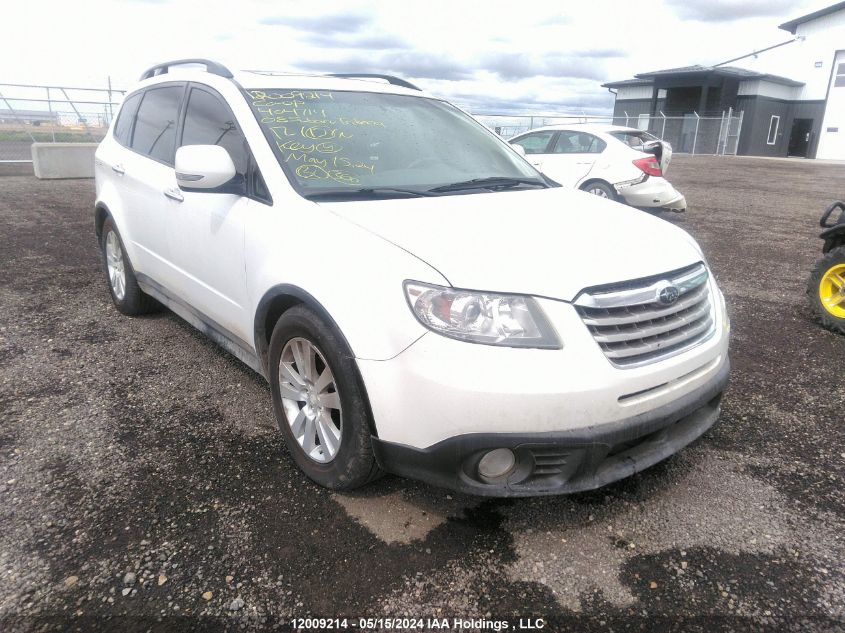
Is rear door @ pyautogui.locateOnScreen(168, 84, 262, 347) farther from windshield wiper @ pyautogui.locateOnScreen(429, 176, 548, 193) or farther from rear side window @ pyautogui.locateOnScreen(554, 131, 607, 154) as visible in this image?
rear side window @ pyautogui.locateOnScreen(554, 131, 607, 154)

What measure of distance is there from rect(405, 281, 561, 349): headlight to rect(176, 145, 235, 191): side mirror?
1.33 meters

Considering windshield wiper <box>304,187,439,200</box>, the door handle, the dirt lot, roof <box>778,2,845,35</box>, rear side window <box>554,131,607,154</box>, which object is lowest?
the dirt lot

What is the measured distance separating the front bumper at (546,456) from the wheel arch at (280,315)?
22 centimetres

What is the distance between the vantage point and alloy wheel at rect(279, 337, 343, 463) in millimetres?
2609

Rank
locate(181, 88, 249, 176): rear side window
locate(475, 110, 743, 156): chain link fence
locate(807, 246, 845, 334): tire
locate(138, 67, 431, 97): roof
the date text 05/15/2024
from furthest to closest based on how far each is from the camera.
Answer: locate(475, 110, 743, 156): chain link fence
locate(807, 246, 845, 334): tire
locate(138, 67, 431, 97): roof
locate(181, 88, 249, 176): rear side window
the date text 05/15/2024

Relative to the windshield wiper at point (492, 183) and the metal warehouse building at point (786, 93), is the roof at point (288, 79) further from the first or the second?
the metal warehouse building at point (786, 93)

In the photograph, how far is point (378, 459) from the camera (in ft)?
7.89

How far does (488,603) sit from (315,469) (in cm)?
96

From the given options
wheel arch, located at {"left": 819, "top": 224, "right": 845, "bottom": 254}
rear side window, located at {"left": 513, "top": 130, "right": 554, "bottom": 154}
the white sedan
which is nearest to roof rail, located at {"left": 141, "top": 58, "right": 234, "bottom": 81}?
wheel arch, located at {"left": 819, "top": 224, "right": 845, "bottom": 254}

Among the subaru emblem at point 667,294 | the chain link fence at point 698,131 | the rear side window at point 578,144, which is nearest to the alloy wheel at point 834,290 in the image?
the subaru emblem at point 667,294

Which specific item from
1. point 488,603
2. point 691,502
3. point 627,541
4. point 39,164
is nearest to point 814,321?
point 691,502

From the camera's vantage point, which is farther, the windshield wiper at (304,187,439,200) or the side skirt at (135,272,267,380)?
the side skirt at (135,272,267,380)

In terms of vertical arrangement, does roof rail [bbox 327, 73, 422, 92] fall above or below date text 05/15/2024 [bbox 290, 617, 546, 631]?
above

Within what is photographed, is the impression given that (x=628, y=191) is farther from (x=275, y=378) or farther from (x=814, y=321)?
(x=275, y=378)
